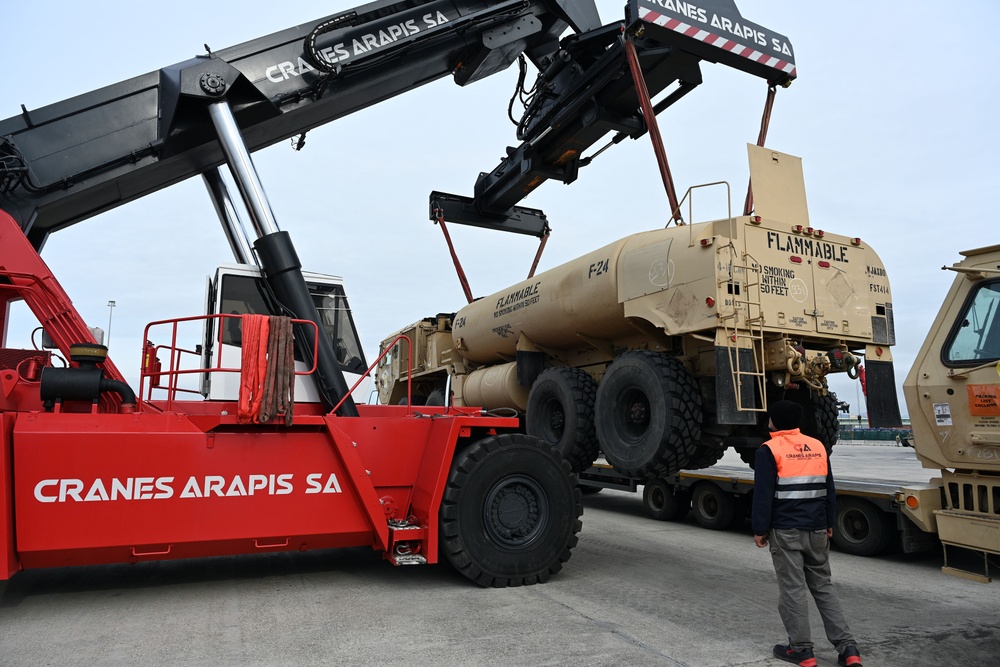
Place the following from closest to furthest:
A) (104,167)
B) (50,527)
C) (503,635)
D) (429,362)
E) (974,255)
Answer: (503,635)
(50,527)
(974,255)
(104,167)
(429,362)

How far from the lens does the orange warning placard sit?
15.7 feet

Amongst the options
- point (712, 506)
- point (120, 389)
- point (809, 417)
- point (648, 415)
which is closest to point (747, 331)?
point (648, 415)

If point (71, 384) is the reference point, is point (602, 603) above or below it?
below

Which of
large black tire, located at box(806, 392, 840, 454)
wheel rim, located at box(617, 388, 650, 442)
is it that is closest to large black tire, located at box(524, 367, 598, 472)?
wheel rim, located at box(617, 388, 650, 442)

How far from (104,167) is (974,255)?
7571 millimetres

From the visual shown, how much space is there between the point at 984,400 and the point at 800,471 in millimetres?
1583

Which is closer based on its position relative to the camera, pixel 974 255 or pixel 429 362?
pixel 974 255

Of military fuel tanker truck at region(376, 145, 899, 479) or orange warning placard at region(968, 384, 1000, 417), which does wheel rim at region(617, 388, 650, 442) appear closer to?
military fuel tanker truck at region(376, 145, 899, 479)

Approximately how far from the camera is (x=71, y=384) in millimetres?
5262

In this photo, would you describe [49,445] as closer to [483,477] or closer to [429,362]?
[483,477]

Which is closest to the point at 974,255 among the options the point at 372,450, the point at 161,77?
the point at 372,450

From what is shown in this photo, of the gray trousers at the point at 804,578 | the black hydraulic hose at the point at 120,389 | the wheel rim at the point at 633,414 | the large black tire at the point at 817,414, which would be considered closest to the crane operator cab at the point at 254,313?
the black hydraulic hose at the point at 120,389

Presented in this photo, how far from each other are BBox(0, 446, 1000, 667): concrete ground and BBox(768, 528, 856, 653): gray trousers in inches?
9.5

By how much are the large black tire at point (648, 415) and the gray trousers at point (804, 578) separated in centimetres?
222
